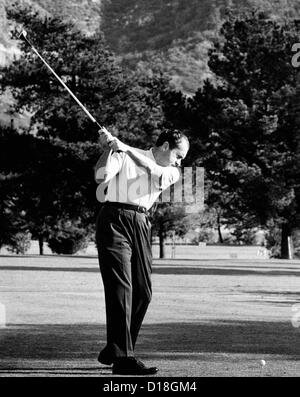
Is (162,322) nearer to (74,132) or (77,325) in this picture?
(77,325)

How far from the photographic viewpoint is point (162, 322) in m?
15.7

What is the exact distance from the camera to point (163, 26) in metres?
146

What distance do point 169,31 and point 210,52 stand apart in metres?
72.9

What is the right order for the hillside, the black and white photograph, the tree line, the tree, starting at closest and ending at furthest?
the black and white photograph < the tree line < the tree < the hillside

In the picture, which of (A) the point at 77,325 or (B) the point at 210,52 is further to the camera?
(B) the point at 210,52

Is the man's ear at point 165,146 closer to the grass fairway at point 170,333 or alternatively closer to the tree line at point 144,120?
the grass fairway at point 170,333

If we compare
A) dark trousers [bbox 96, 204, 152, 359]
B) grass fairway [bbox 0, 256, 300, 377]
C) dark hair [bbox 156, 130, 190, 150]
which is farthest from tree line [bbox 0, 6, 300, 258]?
dark trousers [bbox 96, 204, 152, 359]

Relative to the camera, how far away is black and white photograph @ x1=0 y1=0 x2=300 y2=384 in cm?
944

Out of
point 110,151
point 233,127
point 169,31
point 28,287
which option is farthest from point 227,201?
point 169,31

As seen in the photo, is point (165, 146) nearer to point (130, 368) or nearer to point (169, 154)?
point (169, 154)

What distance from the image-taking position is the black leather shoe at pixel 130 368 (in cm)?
903

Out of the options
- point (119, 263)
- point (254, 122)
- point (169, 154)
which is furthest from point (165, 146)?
point (254, 122)

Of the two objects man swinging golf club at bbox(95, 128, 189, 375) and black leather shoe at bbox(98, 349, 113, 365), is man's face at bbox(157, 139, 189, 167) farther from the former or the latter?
black leather shoe at bbox(98, 349, 113, 365)

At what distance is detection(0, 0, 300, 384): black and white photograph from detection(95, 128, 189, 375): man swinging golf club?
0.5 inches
